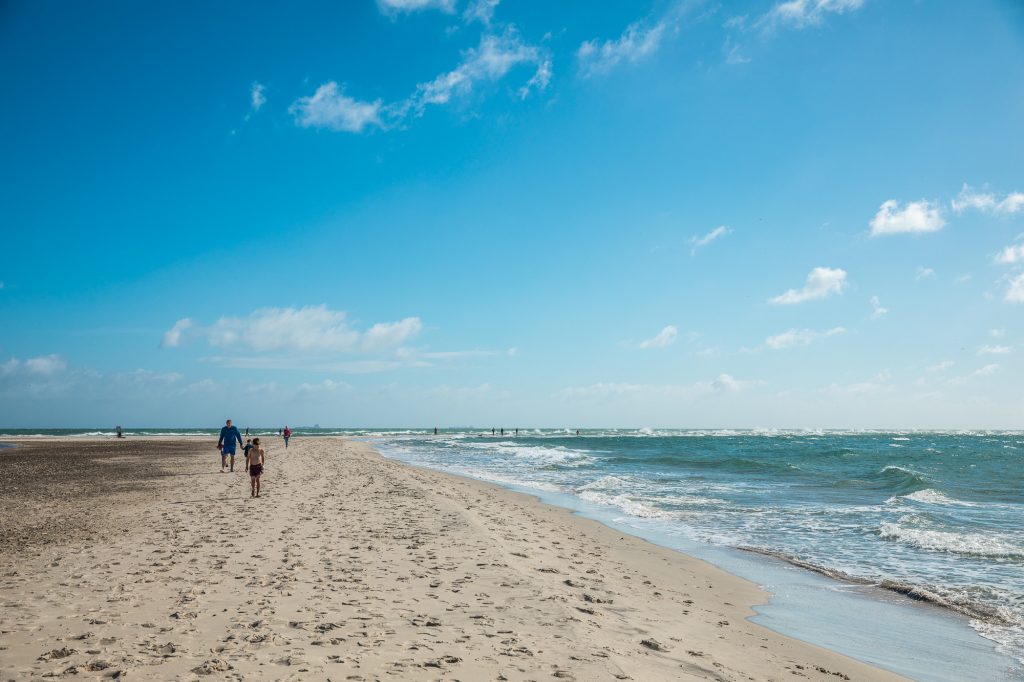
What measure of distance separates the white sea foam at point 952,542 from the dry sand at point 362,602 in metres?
6.07

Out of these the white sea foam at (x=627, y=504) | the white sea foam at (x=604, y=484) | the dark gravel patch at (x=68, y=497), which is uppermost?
the dark gravel patch at (x=68, y=497)

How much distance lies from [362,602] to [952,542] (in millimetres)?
13878

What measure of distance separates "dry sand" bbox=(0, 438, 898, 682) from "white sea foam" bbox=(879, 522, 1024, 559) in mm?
6069

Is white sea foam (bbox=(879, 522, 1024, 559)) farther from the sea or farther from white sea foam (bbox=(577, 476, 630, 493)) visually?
white sea foam (bbox=(577, 476, 630, 493))

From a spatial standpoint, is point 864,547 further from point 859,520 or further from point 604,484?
point 604,484

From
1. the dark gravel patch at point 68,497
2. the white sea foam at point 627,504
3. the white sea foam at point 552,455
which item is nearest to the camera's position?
the dark gravel patch at point 68,497

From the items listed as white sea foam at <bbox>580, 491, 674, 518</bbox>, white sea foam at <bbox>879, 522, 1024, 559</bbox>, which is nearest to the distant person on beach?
white sea foam at <bbox>580, 491, 674, 518</bbox>

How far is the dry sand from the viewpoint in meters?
5.45

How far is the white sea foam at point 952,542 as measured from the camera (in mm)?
12438

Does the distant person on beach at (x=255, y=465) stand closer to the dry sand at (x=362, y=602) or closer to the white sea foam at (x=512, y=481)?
the dry sand at (x=362, y=602)

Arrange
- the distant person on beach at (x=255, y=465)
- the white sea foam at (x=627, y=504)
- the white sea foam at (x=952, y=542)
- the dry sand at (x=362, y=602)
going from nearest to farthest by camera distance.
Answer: the dry sand at (x=362, y=602), the white sea foam at (x=952, y=542), the distant person on beach at (x=255, y=465), the white sea foam at (x=627, y=504)

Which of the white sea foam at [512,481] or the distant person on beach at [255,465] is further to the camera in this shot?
the white sea foam at [512,481]

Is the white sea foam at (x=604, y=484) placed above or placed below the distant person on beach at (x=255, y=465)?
below

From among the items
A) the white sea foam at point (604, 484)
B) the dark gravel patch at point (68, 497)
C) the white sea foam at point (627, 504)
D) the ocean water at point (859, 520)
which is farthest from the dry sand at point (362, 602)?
the white sea foam at point (604, 484)
